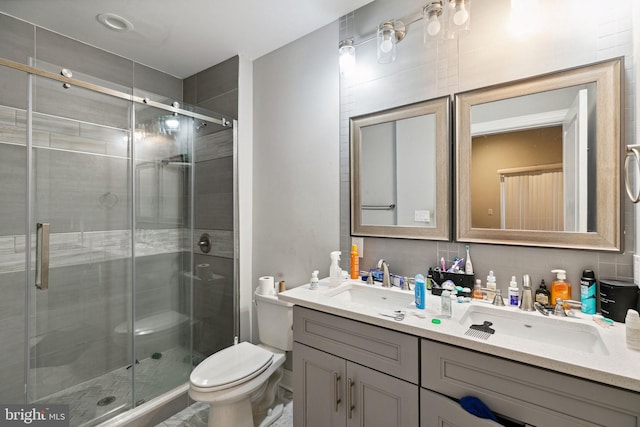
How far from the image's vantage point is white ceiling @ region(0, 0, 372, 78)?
5.53 feet

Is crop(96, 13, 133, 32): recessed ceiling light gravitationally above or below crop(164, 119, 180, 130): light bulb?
above

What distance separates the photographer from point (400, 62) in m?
1.57

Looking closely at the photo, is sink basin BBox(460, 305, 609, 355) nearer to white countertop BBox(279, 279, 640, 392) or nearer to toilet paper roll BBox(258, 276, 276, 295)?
white countertop BBox(279, 279, 640, 392)

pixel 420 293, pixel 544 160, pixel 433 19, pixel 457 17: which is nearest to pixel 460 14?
pixel 457 17

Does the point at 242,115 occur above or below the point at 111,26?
below

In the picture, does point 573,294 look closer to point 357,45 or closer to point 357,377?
point 357,377

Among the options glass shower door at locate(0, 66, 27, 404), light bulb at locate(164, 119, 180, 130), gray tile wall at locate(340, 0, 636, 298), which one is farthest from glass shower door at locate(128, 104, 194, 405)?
gray tile wall at locate(340, 0, 636, 298)

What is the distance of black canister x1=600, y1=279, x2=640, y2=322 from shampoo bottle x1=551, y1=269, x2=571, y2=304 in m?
0.11

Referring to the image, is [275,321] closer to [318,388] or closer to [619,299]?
[318,388]

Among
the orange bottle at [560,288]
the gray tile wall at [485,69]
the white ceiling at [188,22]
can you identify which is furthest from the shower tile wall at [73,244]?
the orange bottle at [560,288]

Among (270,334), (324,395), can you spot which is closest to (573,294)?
(324,395)

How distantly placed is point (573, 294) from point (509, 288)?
22 cm

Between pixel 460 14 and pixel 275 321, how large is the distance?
6.19ft

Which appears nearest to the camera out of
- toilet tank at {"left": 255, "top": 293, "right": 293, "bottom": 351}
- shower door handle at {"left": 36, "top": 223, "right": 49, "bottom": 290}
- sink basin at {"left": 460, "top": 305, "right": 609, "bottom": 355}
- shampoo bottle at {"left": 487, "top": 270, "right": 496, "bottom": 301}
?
sink basin at {"left": 460, "top": 305, "right": 609, "bottom": 355}
